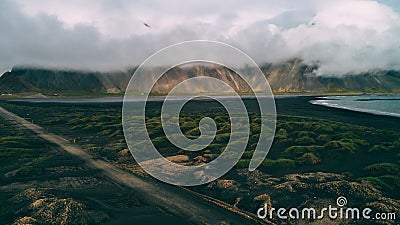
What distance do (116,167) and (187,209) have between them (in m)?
16.6

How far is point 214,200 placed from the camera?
88.9 feet

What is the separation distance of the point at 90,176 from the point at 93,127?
44472mm

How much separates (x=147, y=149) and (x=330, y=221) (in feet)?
109

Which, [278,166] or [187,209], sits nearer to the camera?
[187,209]

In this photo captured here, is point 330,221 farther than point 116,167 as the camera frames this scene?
No

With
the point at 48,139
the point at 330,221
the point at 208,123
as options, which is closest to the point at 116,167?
the point at 330,221

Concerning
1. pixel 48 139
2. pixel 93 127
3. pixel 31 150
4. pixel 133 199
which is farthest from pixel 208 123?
pixel 133 199

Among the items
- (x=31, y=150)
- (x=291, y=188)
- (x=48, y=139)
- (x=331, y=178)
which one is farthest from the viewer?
(x=48, y=139)

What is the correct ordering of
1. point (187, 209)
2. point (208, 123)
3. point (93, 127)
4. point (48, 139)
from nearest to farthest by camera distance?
point (187, 209)
point (48, 139)
point (93, 127)
point (208, 123)

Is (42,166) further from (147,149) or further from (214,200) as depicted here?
(214,200)

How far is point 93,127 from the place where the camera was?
7588 centimetres

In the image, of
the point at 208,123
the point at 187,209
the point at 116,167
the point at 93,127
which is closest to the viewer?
the point at 187,209

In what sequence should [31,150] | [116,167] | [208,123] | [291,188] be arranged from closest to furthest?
[291,188] → [116,167] → [31,150] → [208,123]

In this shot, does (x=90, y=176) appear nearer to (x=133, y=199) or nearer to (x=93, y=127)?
(x=133, y=199)
